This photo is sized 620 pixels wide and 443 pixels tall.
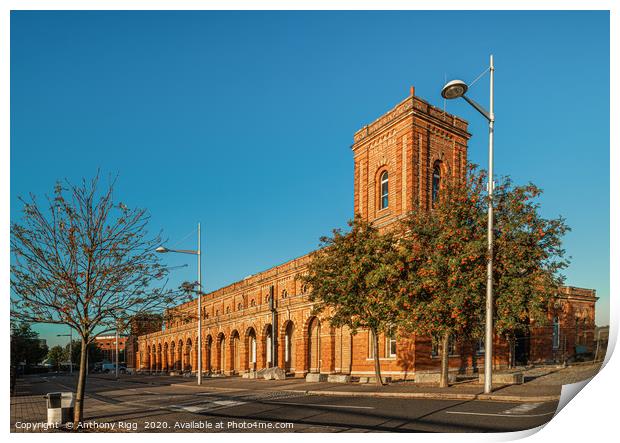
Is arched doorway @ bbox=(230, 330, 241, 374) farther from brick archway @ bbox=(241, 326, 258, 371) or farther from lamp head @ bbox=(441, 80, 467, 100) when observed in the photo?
lamp head @ bbox=(441, 80, 467, 100)

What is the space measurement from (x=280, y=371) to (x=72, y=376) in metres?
13.1

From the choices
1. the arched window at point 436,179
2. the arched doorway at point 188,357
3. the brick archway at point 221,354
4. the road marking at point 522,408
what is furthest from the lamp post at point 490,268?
the arched doorway at point 188,357

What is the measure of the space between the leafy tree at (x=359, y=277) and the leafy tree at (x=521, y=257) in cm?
463

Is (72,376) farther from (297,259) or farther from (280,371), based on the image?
(297,259)

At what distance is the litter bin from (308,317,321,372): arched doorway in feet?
75.0

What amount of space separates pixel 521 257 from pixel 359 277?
8375mm

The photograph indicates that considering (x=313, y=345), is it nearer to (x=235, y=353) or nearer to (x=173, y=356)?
(x=235, y=353)

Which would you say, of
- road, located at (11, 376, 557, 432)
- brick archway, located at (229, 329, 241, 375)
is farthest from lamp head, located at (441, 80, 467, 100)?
brick archway, located at (229, 329, 241, 375)

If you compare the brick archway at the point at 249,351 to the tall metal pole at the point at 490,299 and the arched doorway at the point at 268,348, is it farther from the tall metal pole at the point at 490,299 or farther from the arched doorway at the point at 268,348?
the tall metal pole at the point at 490,299

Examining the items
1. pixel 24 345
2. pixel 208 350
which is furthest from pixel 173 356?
pixel 24 345

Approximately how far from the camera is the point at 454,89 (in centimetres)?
1233

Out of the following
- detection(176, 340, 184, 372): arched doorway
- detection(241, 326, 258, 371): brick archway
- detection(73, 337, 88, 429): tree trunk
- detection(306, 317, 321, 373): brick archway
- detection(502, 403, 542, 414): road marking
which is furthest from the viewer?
detection(176, 340, 184, 372): arched doorway

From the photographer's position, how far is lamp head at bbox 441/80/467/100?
40.0 feet

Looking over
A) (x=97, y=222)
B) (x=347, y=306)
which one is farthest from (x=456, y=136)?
(x=97, y=222)
